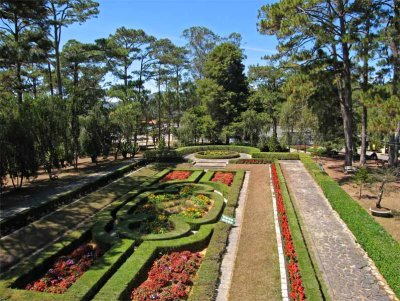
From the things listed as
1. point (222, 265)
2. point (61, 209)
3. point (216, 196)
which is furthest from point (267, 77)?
point (222, 265)

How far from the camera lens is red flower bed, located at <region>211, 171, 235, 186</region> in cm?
2152

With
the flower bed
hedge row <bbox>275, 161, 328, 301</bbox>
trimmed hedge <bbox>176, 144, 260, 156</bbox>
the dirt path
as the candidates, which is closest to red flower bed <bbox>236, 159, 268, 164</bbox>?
the flower bed

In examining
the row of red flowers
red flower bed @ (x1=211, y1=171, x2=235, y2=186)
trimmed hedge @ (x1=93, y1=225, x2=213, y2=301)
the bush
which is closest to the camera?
the row of red flowers

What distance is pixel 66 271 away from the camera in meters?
10.1

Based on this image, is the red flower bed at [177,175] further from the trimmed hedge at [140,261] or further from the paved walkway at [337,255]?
the trimmed hedge at [140,261]

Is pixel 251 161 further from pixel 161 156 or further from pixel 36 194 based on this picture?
pixel 36 194

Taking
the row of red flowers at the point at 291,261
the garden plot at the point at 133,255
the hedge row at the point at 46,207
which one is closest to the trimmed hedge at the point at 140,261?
the garden plot at the point at 133,255

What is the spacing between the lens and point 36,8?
2011 cm

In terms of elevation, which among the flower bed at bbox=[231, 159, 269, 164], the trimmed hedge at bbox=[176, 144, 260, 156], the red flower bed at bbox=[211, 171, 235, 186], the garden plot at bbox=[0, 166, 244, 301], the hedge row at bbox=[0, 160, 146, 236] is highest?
the trimmed hedge at bbox=[176, 144, 260, 156]

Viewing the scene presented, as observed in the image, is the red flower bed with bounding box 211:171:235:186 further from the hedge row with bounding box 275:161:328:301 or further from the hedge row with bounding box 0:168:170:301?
the hedge row with bounding box 0:168:170:301

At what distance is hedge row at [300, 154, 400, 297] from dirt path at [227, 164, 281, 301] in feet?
9.45

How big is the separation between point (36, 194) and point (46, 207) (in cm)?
323

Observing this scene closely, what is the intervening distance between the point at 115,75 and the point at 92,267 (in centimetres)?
3359

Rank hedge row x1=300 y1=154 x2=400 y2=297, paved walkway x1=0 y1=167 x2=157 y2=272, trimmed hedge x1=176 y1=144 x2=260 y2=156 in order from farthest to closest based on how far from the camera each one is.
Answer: trimmed hedge x1=176 y1=144 x2=260 y2=156
paved walkway x1=0 y1=167 x2=157 y2=272
hedge row x1=300 y1=154 x2=400 y2=297
